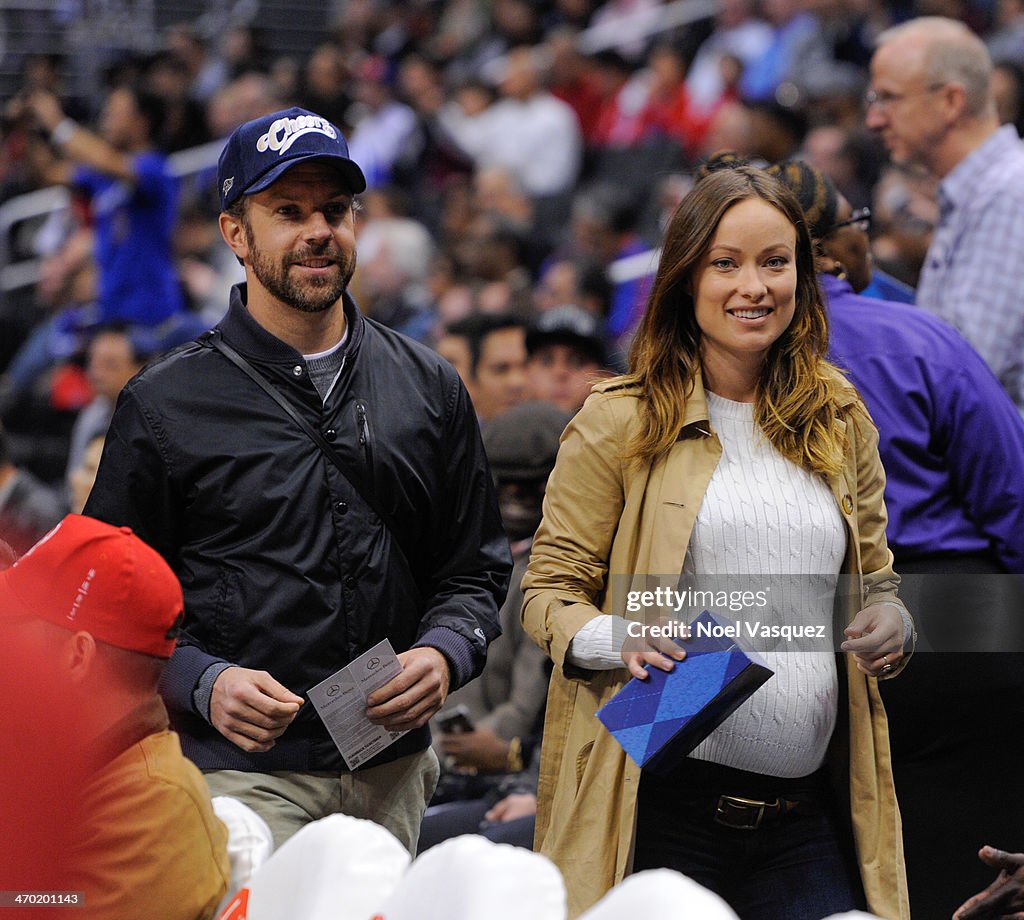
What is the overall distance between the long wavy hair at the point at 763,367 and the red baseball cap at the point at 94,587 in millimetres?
960

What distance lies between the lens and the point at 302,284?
128 inches

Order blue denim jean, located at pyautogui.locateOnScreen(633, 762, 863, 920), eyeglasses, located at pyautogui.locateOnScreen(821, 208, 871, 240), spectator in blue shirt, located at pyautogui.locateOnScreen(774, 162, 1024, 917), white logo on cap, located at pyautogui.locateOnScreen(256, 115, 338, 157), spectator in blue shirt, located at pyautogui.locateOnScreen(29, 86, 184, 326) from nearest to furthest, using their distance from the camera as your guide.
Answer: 1. blue denim jean, located at pyautogui.locateOnScreen(633, 762, 863, 920)
2. white logo on cap, located at pyautogui.locateOnScreen(256, 115, 338, 157)
3. spectator in blue shirt, located at pyautogui.locateOnScreen(774, 162, 1024, 917)
4. eyeglasses, located at pyautogui.locateOnScreen(821, 208, 871, 240)
5. spectator in blue shirt, located at pyautogui.locateOnScreen(29, 86, 184, 326)

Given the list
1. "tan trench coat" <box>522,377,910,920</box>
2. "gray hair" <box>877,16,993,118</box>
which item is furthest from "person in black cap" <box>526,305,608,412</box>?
"tan trench coat" <box>522,377,910,920</box>

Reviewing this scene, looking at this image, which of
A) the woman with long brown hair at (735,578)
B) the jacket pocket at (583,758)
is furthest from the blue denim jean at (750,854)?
the jacket pocket at (583,758)

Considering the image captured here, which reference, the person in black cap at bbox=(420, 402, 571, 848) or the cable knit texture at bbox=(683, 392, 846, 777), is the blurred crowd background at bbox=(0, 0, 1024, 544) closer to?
the person in black cap at bbox=(420, 402, 571, 848)

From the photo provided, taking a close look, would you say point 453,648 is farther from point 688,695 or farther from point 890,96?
point 890,96

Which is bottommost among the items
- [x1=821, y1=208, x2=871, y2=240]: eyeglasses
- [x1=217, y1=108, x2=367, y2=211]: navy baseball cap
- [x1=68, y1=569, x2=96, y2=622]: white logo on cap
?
[x1=68, y1=569, x2=96, y2=622]: white logo on cap

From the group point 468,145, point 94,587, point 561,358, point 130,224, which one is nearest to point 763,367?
point 94,587

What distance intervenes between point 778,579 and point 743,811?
432 millimetres

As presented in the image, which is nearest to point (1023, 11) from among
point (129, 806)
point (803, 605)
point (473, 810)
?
point (473, 810)

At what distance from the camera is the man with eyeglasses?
15.0 feet

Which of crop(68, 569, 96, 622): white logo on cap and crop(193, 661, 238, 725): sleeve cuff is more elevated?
crop(68, 569, 96, 622): white logo on cap

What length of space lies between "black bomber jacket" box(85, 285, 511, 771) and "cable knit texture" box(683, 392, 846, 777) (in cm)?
57

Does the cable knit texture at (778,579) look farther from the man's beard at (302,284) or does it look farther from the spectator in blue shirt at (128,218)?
the spectator in blue shirt at (128,218)
